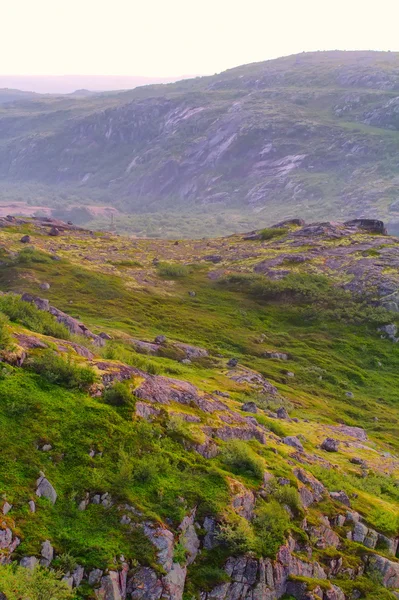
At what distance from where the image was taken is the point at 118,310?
53.0m

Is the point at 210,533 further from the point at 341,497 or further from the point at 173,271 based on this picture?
the point at 173,271

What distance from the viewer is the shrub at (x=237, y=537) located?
43.8 feet

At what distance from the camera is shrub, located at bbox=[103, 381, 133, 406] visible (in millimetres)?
16484

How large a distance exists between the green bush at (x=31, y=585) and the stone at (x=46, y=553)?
1.06 feet

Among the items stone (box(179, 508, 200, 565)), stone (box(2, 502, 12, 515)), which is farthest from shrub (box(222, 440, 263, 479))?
stone (box(2, 502, 12, 515))

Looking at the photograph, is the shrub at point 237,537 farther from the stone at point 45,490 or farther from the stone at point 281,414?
the stone at point 281,414

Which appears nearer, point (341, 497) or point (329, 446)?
point (341, 497)

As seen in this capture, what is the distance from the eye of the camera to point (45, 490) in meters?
12.8

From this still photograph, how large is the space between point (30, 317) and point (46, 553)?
1300 cm

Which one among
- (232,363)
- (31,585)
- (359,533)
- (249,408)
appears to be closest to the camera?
(31,585)

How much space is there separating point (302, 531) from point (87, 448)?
22.1 ft

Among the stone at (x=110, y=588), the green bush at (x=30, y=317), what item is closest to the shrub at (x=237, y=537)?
the stone at (x=110, y=588)

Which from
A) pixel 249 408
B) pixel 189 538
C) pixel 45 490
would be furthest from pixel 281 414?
pixel 45 490

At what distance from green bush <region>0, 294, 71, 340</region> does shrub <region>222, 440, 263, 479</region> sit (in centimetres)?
998
